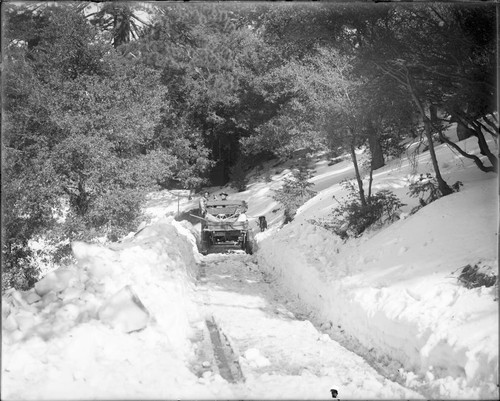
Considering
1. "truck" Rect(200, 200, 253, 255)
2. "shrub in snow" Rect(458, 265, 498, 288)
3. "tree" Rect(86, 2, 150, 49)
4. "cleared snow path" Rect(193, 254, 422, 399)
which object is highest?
"tree" Rect(86, 2, 150, 49)

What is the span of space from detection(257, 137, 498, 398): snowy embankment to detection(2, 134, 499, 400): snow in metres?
0.02

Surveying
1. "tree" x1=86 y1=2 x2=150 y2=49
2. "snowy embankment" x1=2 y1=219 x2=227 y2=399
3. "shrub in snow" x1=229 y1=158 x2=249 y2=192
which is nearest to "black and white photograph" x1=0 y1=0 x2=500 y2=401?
"snowy embankment" x1=2 y1=219 x2=227 y2=399

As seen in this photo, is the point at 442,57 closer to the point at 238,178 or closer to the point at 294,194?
the point at 294,194

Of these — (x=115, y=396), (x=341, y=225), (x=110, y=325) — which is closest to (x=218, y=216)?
(x=341, y=225)

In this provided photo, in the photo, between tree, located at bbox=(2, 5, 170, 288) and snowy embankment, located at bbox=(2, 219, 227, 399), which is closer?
snowy embankment, located at bbox=(2, 219, 227, 399)

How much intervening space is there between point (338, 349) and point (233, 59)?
Result: 2421cm

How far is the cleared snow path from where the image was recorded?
15.2 feet

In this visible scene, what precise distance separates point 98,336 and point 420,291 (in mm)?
4271

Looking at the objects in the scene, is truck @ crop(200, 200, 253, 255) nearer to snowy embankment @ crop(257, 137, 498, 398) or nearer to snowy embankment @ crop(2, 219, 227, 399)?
snowy embankment @ crop(257, 137, 498, 398)

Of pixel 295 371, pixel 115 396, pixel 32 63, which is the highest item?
pixel 32 63

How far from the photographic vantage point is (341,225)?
12.7 metres

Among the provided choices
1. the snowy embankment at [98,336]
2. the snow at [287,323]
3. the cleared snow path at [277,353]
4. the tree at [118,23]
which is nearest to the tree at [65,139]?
the tree at [118,23]

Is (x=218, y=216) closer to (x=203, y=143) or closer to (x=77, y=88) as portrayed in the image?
(x=77, y=88)

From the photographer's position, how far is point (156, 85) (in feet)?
73.8
